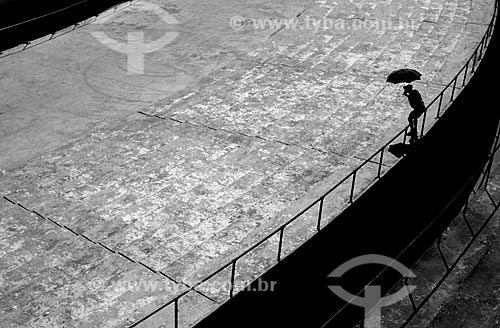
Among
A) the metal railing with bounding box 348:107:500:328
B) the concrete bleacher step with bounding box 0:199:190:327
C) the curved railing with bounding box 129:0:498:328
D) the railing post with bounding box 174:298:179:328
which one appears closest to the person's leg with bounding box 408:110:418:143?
the curved railing with bounding box 129:0:498:328

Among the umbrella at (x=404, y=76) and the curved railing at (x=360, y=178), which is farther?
the umbrella at (x=404, y=76)

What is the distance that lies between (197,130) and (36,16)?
8060mm

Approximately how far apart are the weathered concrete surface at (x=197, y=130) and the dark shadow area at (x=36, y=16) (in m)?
0.70

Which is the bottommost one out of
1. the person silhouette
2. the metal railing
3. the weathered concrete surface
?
the metal railing

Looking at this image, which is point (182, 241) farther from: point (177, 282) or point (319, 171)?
point (319, 171)

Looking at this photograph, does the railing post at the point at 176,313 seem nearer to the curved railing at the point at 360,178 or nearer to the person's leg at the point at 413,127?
the curved railing at the point at 360,178

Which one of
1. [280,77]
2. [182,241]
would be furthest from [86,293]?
[280,77]

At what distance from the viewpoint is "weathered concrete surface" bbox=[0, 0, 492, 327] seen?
10906 mm

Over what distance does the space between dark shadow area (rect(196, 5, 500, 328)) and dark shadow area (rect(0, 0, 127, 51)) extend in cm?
1177

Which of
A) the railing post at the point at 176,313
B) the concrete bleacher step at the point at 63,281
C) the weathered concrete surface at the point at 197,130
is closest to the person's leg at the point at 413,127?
the weathered concrete surface at the point at 197,130

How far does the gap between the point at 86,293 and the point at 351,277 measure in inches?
186

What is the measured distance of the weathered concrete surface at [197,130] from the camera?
35.8 ft

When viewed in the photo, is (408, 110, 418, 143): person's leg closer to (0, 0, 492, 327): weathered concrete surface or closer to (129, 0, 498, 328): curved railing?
(129, 0, 498, 328): curved railing

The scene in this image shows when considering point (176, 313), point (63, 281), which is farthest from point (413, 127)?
point (63, 281)
